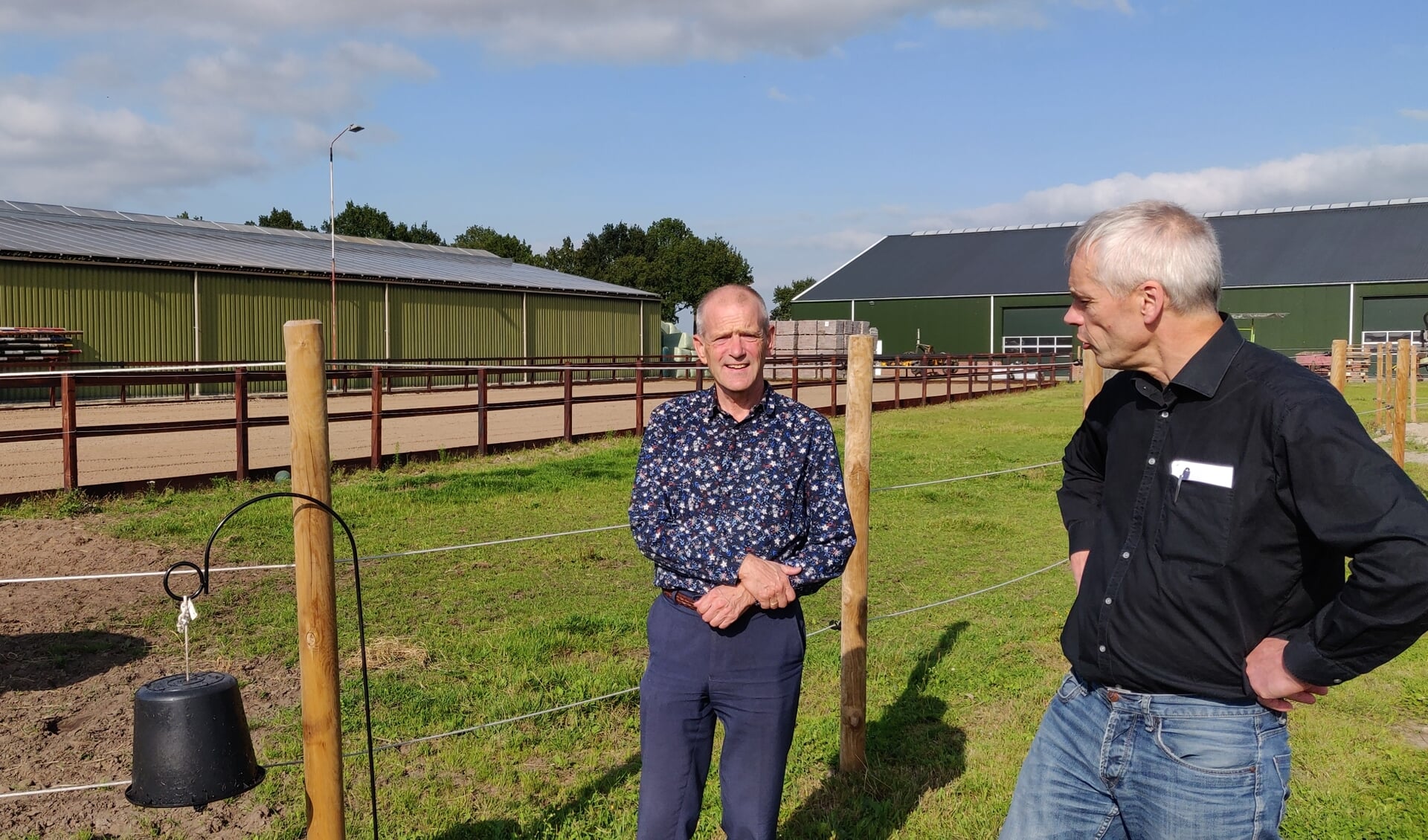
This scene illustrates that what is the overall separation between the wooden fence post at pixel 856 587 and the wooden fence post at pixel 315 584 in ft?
6.53

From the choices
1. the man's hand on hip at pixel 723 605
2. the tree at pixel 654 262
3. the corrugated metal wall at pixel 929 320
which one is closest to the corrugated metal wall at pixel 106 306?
the man's hand on hip at pixel 723 605

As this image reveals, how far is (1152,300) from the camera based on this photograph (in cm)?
202

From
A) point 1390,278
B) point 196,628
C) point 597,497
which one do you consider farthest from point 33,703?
point 1390,278

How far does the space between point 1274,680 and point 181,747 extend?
2080mm

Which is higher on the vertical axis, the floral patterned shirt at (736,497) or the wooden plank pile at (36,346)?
the wooden plank pile at (36,346)

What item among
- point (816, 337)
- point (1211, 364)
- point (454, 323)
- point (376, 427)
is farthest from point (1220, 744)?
point (816, 337)

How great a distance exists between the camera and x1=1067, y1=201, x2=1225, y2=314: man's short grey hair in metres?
2.00

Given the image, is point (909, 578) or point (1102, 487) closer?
point (1102, 487)

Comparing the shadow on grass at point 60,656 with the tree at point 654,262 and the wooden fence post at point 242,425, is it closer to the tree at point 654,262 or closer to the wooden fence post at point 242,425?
the wooden fence post at point 242,425

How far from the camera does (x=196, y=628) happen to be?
5.71 metres

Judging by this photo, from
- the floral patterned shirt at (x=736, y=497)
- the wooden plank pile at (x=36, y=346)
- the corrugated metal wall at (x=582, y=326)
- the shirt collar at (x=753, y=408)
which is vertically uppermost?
the corrugated metal wall at (x=582, y=326)

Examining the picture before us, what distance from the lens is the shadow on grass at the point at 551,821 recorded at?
355 centimetres

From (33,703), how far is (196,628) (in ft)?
3.73

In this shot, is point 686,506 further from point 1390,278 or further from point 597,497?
point 1390,278
